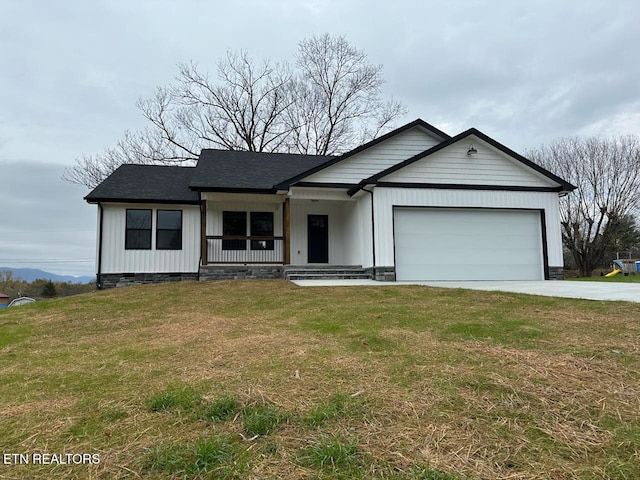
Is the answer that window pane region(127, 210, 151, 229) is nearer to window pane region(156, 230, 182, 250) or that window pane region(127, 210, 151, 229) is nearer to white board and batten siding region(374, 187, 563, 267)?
window pane region(156, 230, 182, 250)

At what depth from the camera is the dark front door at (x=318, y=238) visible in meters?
14.2

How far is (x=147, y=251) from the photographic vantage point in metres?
12.9

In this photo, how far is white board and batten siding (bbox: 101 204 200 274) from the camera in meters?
12.6

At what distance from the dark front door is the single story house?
0.12ft

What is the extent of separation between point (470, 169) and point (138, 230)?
36.5 feet

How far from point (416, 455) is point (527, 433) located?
0.65 meters

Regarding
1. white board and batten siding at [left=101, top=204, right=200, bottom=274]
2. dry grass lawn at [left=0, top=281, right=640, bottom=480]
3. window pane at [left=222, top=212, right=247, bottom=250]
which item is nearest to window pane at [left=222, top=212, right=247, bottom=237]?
window pane at [left=222, top=212, right=247, bottom=250]

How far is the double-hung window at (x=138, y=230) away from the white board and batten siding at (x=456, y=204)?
7.76 m

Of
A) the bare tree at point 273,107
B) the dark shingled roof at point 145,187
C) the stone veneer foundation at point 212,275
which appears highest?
the bare tree at point 273,107

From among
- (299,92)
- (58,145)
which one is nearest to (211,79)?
(299,92)

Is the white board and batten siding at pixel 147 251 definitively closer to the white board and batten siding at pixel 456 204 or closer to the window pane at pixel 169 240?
the window pane at pixel 169 240

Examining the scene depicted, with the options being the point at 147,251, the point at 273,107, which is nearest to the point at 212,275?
the point at 147,251

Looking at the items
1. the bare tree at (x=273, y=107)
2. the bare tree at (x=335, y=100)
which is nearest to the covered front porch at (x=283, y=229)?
the bare tree at (x=273, y=107)

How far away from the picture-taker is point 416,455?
69.1 inches
